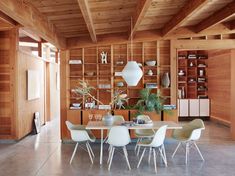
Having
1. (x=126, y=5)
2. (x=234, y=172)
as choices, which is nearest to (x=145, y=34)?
(x=126, y=5)

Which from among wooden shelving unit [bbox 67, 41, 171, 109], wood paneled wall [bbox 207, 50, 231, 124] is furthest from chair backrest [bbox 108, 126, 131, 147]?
wood paneled wall [bbox 207, 50, 231, 124]

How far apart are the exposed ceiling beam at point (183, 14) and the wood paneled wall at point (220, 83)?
10.9ft

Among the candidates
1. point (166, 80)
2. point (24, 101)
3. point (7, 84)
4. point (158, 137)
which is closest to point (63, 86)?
point (24, 101)

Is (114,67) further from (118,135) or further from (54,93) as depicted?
(54,93)

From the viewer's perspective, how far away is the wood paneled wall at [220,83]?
8.68 metres

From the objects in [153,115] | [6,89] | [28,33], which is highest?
[28,33]

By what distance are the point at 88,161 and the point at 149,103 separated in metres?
2.23

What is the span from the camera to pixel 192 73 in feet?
33.6

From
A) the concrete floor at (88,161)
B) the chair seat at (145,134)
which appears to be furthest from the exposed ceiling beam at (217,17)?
the concrete floor at (88,161)

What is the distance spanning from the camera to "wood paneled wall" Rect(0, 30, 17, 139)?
261 inches

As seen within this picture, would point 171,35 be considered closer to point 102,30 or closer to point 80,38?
point 102,30

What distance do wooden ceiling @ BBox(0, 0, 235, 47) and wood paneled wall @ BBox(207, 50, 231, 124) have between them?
3.02 metres

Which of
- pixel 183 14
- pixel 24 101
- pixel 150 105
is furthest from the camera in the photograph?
→ pixel 24 101

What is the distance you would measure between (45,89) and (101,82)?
354 centimetres
